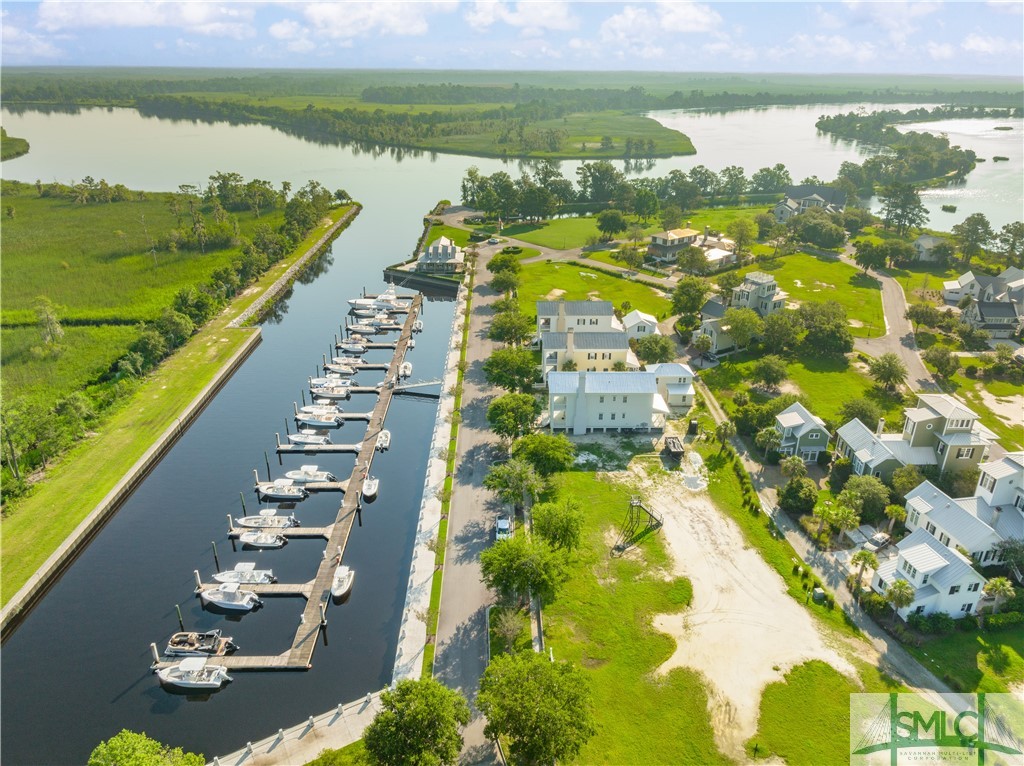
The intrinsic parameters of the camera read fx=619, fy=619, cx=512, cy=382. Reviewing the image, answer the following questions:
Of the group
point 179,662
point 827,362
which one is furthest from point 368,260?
point 179,662

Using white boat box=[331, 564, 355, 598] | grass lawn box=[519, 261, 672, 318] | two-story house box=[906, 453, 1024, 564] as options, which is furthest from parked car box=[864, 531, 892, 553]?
grass lawn box=[519, 261, 672, 318]

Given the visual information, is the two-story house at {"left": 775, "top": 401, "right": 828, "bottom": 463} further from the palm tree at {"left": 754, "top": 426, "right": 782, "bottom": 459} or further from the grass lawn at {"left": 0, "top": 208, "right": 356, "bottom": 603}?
the grass lawn at {"left": 0, "top": 208, "right": 356, "bottom": 603}

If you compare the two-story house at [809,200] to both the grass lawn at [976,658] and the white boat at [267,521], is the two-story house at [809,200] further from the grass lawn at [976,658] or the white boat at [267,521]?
the white boat at [267,521]

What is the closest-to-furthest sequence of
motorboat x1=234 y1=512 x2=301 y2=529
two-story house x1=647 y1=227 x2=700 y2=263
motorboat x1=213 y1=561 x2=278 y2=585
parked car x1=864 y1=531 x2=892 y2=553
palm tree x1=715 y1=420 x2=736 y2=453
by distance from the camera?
motorboat x1=213 y1=561 x2=278 y2=585 < parked car x1=864 y1=531 x2=892 y2=553 < motorboat x1=234 y1=512 x2=301 y2=529 < palm tree x1=715 y1=420 x2=736 y2=453 < two-story house x1=647 y1=227 x2=700 y2=263

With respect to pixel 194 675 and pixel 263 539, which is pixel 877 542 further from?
pixel 194 675

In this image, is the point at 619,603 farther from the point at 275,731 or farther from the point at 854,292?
the point at 854,292

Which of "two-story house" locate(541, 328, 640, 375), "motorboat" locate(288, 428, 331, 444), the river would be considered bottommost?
the river
